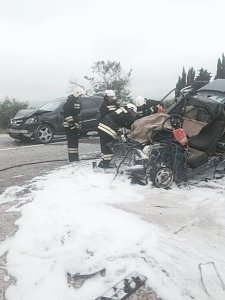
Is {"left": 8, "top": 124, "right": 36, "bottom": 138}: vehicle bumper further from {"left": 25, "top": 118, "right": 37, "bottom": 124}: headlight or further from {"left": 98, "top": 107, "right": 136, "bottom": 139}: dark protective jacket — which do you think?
{"left": 98, "top": 107, "right": 136, "bottom": 139}: dark protective jacket

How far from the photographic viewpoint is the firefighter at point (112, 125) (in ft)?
24.0

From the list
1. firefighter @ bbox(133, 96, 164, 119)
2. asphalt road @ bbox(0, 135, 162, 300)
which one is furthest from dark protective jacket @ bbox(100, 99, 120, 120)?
asphalt road @ bbox(0, 135, 162, 300)

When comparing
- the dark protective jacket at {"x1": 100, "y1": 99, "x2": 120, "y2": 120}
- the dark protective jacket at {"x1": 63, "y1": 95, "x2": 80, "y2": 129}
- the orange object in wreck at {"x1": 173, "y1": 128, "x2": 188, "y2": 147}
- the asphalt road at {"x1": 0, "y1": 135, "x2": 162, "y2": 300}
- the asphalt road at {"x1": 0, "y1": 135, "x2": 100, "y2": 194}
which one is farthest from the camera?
the dark protective jacket at {"x1": 63, "y1": 95, "x2": 80, "y2": 129}

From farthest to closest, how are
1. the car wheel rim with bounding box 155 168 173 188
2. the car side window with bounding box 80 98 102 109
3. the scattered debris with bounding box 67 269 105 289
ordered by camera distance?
the car side window with bounding box 80 98 102 109 < the car wheel rim with bounding box 155 168 173 188 < the scattered debris with bounding box 67 269 105 289

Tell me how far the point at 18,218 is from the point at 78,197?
936mm

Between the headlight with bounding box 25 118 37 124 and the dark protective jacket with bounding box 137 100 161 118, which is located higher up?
the dark protective jacket with bounding box 137 100 161 118

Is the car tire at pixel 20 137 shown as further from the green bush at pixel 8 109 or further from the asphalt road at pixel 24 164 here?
the green bush at pixel 8 109

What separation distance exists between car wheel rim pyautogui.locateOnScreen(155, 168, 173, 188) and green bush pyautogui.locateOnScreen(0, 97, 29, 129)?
572 inches

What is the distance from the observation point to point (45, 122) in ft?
42.9

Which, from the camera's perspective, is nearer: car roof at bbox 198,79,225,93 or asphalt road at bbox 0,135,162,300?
asphalt road at bbox 0,135,162,300

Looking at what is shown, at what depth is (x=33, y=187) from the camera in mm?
6418

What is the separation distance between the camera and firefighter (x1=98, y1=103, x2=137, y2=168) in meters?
7.32

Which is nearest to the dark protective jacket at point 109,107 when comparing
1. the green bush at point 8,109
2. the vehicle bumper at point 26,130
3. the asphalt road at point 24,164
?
the asphalt road at point 24,164

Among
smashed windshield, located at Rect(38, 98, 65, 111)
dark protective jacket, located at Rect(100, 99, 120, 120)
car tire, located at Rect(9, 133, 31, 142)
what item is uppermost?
dark protective jacket, located at Rect(100, 99, 120, 120)
